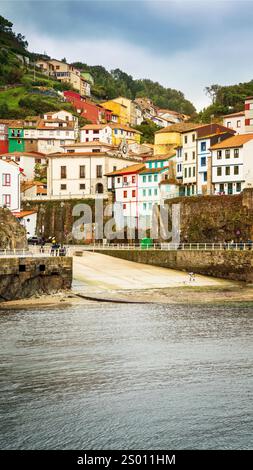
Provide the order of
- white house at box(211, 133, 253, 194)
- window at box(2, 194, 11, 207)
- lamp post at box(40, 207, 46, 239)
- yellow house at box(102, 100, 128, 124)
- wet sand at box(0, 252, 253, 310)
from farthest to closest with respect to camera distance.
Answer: yellow house at box(102, 100, 128, 124)
lamp post at box(40, 207, 46, 239)
white house at box(211, 133, 253, 194)
window at box(2, 194, 11, 207)
wet sand at box(0, 252, 253, 310)

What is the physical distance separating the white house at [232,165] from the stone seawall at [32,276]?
107 ft

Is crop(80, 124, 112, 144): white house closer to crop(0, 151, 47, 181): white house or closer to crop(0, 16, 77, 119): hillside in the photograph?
crop(0, 151, 47, 181): white house

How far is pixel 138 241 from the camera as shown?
265 feet

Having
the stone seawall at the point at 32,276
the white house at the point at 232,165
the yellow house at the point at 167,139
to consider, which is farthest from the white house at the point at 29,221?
the stone seawall at the point at 32,276

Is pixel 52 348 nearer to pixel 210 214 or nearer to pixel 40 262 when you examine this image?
pixel 40 262

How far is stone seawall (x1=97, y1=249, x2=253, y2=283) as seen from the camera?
6234cm

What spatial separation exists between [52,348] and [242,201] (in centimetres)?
4424

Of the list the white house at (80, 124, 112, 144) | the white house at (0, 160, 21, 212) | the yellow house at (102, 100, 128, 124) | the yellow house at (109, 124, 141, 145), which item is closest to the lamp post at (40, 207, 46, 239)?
the white house at (0, 160, 21, 212)

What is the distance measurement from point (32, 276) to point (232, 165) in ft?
122

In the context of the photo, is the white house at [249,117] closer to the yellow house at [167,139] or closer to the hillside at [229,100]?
the yellow house at [167,139]

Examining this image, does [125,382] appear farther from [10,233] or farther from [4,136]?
[4,136]

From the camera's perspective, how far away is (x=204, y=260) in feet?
211

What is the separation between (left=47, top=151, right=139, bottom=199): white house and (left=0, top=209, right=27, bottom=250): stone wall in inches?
1288

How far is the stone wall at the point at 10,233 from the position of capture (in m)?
55.9
